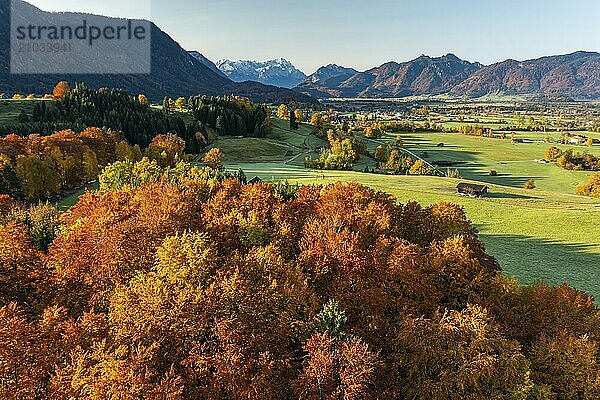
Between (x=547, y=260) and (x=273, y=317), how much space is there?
107 ft

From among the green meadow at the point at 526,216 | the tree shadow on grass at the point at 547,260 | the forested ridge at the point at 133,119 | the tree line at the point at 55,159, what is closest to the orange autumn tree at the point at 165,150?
the tree line at the point at 55,159

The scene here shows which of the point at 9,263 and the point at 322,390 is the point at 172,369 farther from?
the point at 9,263

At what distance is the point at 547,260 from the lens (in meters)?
43.4

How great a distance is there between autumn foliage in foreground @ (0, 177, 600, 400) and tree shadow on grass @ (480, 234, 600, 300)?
10.00 m

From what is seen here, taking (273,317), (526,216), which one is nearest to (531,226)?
(526,216)

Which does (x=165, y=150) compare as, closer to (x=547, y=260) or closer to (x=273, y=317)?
(x=547, y=260)

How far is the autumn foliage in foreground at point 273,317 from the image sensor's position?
65.6 feet

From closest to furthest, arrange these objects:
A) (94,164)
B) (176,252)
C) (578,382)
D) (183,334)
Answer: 1. (183,334)
2. (578,382)
3. (176,252)
4. (94,164)

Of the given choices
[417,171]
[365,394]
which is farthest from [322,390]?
[417,171]

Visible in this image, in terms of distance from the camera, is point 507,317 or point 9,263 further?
point 9,263

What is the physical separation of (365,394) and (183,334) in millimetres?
9112

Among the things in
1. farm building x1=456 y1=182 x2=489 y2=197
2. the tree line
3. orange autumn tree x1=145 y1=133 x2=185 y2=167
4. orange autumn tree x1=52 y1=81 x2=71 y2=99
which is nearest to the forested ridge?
orange autumn tree x1=52 y1=81 x2=71 y2=99

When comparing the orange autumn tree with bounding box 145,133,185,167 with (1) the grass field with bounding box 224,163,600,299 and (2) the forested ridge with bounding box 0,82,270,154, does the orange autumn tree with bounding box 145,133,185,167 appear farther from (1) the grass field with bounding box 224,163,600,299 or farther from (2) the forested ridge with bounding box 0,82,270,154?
(1) the grass field with bounding box 224,163,600,299

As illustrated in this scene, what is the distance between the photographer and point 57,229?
134 feet
